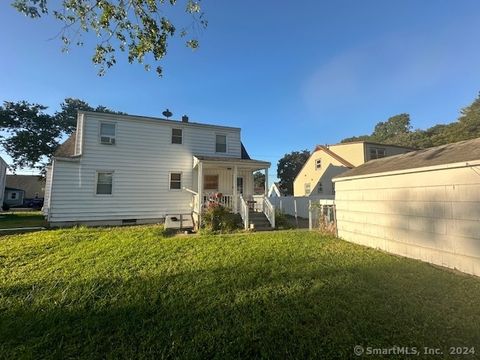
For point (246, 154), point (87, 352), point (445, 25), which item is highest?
point (445, 25)

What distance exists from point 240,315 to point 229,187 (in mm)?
10780

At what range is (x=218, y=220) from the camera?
10.4 metres

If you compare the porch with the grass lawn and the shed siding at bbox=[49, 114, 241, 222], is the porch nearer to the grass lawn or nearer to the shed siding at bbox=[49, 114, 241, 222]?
the shed siding at bbox=[49, 114, 241, 222]

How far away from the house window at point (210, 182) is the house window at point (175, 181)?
136 centimetres

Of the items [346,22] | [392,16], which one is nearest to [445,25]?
[392,16]

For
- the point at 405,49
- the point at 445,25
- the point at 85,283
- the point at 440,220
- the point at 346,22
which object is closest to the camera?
the point at 85,283

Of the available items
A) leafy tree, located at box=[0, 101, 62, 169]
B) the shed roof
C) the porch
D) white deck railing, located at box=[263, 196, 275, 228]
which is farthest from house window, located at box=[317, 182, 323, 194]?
leafy tree, located at box=[0, 101, 62, 169]

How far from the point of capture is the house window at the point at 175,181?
13.4 metres

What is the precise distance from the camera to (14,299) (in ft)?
13.3

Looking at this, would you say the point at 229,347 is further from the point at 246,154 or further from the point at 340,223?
the point at 246,154

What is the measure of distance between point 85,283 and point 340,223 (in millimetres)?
7643

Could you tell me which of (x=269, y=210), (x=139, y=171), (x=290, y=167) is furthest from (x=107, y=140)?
(x=290, y=167)

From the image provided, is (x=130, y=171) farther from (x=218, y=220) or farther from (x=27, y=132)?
(x=27, y=132)

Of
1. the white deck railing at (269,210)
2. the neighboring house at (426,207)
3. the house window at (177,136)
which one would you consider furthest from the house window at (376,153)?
the house window at (177,136)
